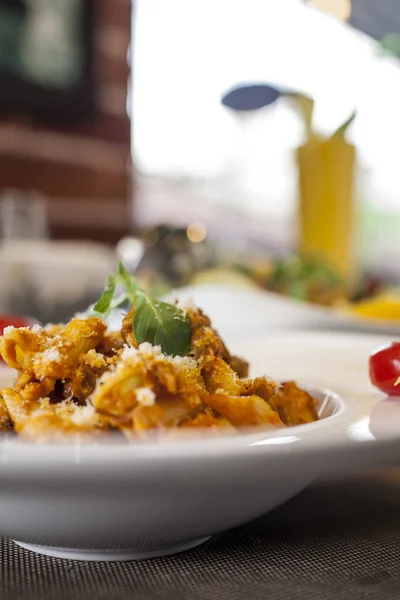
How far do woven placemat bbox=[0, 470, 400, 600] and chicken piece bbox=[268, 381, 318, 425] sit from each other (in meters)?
0.07

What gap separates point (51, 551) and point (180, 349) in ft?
0.53

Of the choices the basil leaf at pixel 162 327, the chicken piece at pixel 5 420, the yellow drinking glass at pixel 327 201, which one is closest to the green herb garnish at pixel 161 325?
the basil leaf at pixel 162 327

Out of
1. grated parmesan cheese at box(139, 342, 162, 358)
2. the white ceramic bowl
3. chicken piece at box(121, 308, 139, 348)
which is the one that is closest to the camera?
the white ceramic bowl

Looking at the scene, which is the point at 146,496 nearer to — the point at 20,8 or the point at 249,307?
the point at 249,307

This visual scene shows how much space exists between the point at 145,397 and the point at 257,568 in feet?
0.43

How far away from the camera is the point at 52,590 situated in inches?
16.4

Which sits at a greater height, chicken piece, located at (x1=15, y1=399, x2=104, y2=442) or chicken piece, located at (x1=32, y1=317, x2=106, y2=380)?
chicken piece, located at (x1=32, y1=317, x2=106, y2=380)

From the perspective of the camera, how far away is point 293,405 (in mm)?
545

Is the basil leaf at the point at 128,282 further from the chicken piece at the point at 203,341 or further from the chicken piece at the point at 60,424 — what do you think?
the chicken piece at the point at 60,424

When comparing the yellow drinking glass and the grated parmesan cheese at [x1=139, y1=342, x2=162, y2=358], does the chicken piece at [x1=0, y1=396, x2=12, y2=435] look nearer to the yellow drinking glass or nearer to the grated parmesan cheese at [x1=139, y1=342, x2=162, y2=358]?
the grated parmesan cheese at [x1=139, y1=342, x2=162, y2=358]

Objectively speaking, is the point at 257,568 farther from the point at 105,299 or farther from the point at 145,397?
the point at 105,299

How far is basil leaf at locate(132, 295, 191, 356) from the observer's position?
53 centimetres

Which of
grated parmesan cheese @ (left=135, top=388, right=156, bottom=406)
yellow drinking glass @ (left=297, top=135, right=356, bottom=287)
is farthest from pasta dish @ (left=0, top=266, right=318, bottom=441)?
yellow drinking glass @ (left=297, top=135, right=356, bottom=287)

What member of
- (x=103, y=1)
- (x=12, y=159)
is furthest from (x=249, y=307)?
(x=103, y=1)
